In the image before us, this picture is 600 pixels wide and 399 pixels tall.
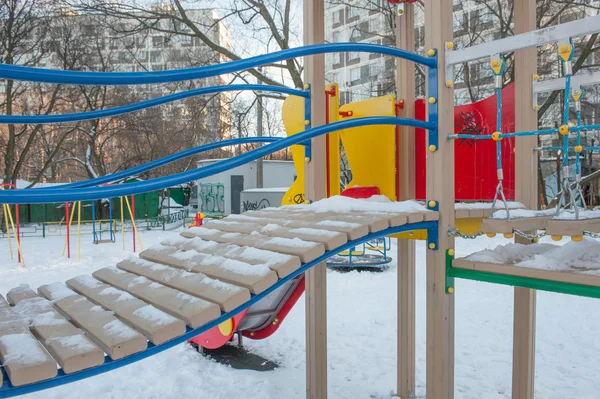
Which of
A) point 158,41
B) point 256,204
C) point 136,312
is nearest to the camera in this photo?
point 136,312

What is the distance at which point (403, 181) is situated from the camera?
3.30 meters

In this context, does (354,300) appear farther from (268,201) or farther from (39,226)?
(39,226)

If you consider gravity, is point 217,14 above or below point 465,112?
above

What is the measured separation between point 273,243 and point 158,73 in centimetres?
89

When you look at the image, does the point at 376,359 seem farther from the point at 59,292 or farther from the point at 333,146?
the point at 59,292

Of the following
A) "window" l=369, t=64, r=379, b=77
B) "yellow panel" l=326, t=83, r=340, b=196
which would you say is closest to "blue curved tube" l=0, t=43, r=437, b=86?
"yellow panel" l=326, t=83, r=340, b=196

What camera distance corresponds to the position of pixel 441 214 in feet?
7.35

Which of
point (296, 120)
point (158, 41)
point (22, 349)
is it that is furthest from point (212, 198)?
point (22, 349)

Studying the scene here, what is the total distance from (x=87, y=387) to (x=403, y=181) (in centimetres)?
311

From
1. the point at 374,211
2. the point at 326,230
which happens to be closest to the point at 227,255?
the point at 326,230

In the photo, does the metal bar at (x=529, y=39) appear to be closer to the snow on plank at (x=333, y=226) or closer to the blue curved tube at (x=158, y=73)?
the blue curved tube at (x=158, y=73)

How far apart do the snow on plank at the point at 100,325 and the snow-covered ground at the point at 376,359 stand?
194cm

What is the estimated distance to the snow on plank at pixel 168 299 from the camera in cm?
157

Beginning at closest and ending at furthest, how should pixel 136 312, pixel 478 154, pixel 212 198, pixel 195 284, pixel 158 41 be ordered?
1. pixel 136 312
2. pixel 195 284
3. pixel 478 154
4. pixel 158 41
5. pixel 212 198
